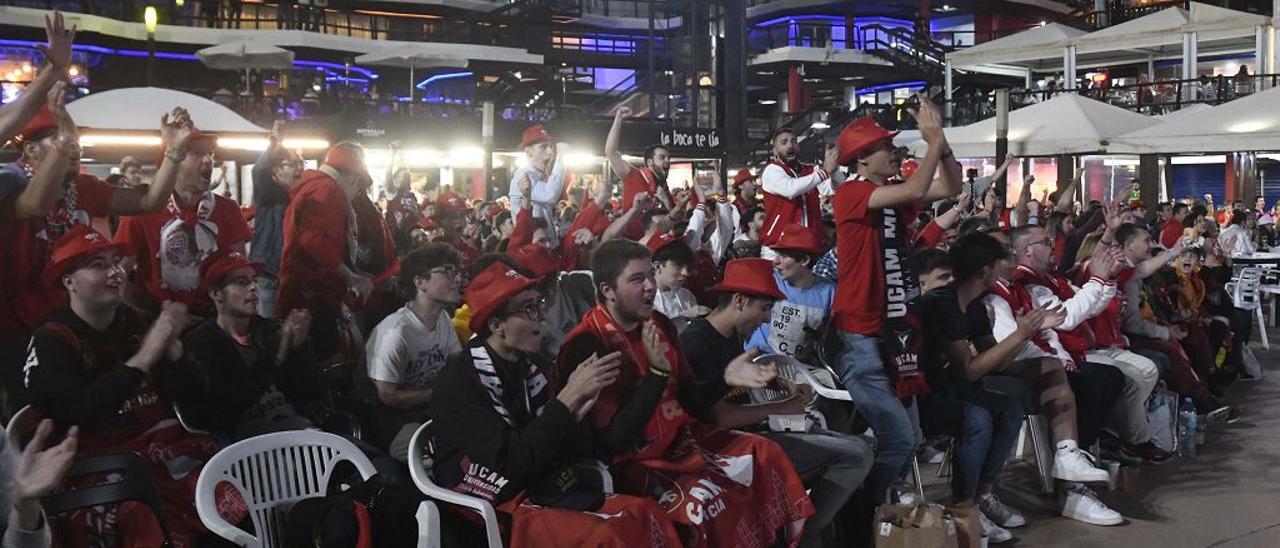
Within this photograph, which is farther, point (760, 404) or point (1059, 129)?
point (1059, 129)

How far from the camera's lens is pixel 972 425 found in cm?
567

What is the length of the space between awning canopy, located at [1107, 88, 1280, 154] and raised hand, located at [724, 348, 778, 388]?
12911 mm

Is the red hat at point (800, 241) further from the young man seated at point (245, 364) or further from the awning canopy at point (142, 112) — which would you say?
the awning canopy at point (142, 112)

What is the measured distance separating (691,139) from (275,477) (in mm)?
18580

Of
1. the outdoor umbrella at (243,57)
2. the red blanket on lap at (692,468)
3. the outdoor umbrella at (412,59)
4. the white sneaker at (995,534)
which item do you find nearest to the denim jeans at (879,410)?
the white sneaker at (995,534)

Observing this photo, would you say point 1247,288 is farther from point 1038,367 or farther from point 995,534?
point 995,534

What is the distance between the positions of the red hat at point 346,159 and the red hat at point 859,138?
2.47 meters

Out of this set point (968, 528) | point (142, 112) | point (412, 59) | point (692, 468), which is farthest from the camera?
point (412, 59)

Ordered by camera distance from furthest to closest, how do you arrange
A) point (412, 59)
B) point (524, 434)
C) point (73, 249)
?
point (412, 59)
point (73, 249)
point (524, 434)

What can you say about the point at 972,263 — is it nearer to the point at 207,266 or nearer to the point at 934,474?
the point at 934,474

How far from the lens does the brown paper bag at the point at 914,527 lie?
4.73m

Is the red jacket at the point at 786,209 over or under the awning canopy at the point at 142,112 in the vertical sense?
under

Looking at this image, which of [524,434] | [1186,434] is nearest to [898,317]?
[524,434]

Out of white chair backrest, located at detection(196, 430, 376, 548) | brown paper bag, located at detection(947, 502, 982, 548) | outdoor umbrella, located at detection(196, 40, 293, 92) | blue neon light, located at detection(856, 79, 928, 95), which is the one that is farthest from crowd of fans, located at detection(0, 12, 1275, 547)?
blue neon light, located at detection(856, 79, 928, 95)
